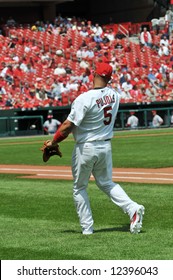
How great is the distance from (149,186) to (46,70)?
24113 millimetres

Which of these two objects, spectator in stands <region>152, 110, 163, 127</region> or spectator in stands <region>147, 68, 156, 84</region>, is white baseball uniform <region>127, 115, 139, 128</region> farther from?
spectator in stands <region>147, 68, 156, 84</region>

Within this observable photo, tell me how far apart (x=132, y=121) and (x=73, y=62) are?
13.6 ft

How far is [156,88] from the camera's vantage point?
4131 centimetres

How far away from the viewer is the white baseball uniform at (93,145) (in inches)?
390

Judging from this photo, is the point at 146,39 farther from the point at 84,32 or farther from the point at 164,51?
the point at 84,32

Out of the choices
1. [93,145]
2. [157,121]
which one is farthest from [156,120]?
[93,145]

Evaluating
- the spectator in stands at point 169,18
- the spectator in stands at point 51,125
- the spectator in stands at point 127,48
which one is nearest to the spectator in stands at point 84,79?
the spectator in stands at point 51,125

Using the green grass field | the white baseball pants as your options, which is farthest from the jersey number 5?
the green grass field

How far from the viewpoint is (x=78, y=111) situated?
9.84m

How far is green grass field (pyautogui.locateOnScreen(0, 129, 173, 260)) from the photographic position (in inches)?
346

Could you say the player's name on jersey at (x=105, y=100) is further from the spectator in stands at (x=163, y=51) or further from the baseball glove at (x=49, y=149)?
the spectator in stands at (x=163, y=51)
